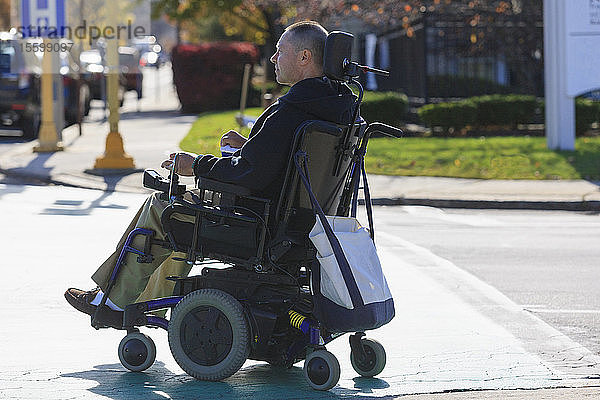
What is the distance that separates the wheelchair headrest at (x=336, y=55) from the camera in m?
5.09

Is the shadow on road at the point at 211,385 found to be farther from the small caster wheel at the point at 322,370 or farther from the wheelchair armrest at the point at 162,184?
the wheelchair armrest at the point at 162,184

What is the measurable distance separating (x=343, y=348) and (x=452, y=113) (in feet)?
51.3

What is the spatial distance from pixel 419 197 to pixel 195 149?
16.9ft

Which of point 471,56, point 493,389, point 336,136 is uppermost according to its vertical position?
point 471,56

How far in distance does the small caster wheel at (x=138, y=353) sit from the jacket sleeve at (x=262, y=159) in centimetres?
88

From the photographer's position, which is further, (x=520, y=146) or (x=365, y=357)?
(x=520, y=146)

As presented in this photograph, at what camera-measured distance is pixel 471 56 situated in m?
23.5

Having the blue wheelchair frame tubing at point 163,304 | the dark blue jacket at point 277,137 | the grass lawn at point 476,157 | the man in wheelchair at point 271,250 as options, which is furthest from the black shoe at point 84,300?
the grass lawn at point 476,157

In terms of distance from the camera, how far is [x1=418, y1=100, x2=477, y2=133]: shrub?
2114 centimetres

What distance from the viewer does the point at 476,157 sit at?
17.5 meters

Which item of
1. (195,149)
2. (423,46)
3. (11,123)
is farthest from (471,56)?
(11,123)

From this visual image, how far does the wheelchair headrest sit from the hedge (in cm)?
1623

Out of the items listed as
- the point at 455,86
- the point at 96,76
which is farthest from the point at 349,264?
the point at 96,76

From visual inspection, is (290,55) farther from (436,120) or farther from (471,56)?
(471,56)
